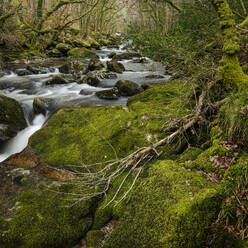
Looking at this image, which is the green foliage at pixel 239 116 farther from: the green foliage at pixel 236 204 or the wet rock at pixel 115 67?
the wet rock at pixel 115 67

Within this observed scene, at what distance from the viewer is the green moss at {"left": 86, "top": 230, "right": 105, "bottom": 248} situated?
2.82 m

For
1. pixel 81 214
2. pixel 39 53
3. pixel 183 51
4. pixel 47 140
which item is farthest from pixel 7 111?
pixel 39 53

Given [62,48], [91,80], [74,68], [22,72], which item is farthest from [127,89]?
[62,48]

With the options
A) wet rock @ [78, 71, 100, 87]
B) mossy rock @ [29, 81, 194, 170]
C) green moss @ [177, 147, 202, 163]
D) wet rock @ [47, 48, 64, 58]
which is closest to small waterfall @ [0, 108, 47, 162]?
mossy rock @ [29, 81, 194, 170]

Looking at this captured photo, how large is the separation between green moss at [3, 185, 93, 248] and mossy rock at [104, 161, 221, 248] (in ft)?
2.56

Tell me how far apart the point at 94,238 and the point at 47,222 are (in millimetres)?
790

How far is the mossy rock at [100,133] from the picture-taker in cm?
449

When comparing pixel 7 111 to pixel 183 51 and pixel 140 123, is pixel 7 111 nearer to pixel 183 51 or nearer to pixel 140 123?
pixel 140 123

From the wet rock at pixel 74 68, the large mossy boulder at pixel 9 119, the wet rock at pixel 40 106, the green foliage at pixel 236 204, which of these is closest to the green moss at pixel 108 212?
the green foliage at pixel 236 204

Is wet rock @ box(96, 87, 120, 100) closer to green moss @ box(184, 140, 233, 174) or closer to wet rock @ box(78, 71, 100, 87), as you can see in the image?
wet rock @ box(78, 71, 100, 87)

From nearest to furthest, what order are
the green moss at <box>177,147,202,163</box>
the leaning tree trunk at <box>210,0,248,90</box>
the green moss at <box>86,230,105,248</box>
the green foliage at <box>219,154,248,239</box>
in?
1. the green foliage at <box>219,154,248,239</box>
2. the green moss at <box>86,230,105,248</box>
3. the green moss at <box>177,147,202,163</box>
4. the leaning tree trunk at <box>210,0,248,90</box>

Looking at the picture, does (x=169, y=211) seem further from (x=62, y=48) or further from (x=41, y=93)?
(x=62, y=48)

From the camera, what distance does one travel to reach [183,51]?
19.5ft

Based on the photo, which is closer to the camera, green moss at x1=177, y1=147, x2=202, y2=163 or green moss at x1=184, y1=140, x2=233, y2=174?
green moss at x1=184, y1=140, x2=233, y2=174
